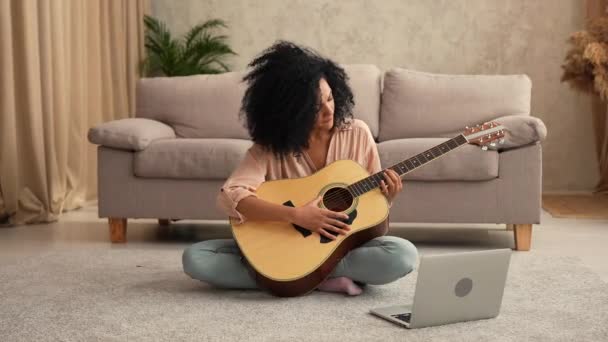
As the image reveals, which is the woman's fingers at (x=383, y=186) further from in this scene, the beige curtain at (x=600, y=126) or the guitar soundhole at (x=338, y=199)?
the beige curtain at (x=600, y=126)

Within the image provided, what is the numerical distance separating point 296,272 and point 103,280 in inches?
32.7

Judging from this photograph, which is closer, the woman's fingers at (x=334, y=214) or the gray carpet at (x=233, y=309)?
the gray carpet at (x=233, y=309)

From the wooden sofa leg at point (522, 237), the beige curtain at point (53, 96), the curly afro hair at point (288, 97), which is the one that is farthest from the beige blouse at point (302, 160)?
the beige curtain at point (53, 96)

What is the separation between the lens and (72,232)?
14.3ft

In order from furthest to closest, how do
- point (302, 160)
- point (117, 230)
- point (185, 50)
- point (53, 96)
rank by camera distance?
1. point (185, 50)
2. point (53, 96)
3. point (117, 230)
4. point (302, 160)

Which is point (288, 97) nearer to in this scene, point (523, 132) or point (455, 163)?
point (455, 163)

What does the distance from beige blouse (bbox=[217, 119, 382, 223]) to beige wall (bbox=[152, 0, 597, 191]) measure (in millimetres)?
3633

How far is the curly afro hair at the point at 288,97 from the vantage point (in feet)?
8.84

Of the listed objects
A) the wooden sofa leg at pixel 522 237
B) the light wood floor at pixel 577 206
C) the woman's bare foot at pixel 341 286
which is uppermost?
the woman's bare foot at pixel 341 286

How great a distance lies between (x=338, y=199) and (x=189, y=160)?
1315 millimetres

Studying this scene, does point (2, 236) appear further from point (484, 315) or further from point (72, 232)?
point (484, 315)

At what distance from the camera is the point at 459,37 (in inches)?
250

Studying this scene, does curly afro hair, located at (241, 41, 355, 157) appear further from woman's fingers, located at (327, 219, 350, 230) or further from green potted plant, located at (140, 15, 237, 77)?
green potted plant, located at (140, 15, 237, 77)

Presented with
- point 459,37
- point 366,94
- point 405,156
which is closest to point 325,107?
point 405,156
